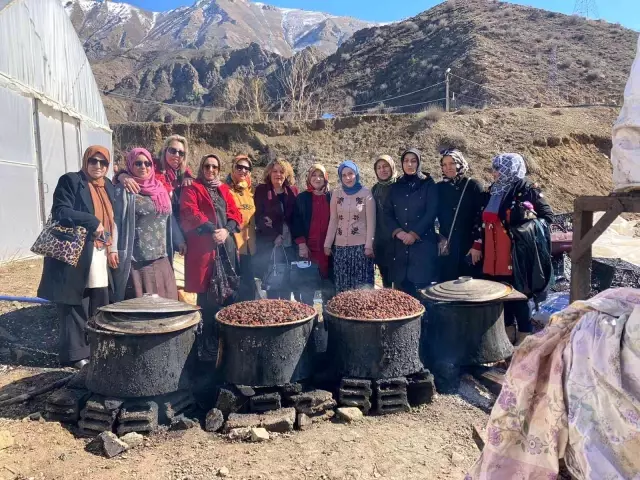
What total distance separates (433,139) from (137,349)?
16.1 m

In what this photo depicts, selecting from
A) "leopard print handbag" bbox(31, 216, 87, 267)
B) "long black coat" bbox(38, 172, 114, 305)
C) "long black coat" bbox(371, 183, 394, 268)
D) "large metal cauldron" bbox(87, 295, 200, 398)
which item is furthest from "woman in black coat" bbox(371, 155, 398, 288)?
"leopard print handbag" bbox(31, 216, 87, 267)

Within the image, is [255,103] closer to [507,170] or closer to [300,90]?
[300,90]

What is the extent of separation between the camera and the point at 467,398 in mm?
4215

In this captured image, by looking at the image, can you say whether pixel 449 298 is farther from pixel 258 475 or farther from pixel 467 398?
pixel 258 475

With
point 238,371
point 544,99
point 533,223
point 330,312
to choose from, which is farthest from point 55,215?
point 544,99

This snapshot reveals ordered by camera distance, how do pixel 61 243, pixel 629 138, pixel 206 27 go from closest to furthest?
1. pixel 629 138
2. pixel 61 243
3. pixel 206 27

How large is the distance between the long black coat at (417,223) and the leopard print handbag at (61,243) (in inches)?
111

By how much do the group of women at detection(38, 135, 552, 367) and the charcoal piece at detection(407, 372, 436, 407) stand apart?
1293 millimetres

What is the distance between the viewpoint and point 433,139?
18.2 meters

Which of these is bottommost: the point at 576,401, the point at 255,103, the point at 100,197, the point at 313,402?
the point at 313,402

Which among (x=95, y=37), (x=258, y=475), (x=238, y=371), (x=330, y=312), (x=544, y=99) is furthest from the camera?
(x=95, y=37)

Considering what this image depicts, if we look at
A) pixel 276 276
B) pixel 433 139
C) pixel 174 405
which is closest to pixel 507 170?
pixel 276 276

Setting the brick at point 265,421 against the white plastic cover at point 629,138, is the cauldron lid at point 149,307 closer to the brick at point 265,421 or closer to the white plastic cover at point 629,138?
the brick at point 265,421

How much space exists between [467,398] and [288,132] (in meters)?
16.2
